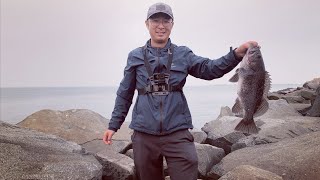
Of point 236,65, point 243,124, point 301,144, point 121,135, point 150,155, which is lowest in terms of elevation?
point 121,135

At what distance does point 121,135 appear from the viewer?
1116cm

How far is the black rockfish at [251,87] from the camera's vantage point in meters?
4.43

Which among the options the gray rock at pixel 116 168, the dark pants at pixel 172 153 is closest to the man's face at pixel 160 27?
the dark pants at pixel 172 153

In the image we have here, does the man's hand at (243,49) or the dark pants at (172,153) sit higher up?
the man's hand at (243,49)

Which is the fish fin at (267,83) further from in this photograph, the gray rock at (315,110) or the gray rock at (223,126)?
the gray rock at (315,110)

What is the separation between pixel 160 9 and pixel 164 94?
1.17 metres

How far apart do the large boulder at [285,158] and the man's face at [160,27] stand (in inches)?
142

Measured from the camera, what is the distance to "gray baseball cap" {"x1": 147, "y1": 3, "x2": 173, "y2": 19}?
4949 millimetres

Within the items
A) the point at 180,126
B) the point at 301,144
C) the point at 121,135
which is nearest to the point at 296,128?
the point at 301,144

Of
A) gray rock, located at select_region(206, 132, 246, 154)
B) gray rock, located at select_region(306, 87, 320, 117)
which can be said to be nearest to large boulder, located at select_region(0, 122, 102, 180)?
gray rock, located at select_region(206, 132, 246, 154)

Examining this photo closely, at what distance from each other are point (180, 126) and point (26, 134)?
433 centimetres

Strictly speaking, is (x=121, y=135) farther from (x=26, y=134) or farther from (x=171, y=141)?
(x=171, y=141)

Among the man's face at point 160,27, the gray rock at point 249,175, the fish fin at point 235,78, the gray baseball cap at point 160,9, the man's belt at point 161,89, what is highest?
the gray baseball cap at point 160,9

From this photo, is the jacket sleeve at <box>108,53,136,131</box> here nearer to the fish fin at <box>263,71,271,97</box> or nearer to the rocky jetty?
the rocky jetty
